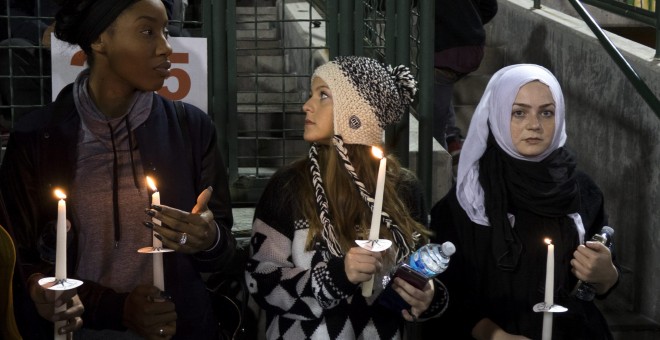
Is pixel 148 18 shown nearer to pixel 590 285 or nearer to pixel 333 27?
pixel 333 27

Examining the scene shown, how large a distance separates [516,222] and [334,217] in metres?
0.74

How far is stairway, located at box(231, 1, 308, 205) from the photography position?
5254 mm

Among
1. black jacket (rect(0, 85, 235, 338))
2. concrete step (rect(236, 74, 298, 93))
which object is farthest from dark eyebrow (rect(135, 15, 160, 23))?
concrete step (rect(236, 74, 298, 93))

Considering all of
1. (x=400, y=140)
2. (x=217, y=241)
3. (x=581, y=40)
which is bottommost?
(x=217, y=241)

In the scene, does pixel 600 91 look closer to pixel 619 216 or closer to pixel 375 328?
pixel 619 216

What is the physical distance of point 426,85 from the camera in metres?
5.06

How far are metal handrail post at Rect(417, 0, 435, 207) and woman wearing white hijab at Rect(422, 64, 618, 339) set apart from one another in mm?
767

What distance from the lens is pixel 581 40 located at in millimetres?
7504

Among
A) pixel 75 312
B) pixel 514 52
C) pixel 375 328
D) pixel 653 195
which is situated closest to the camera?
pixel 75 312

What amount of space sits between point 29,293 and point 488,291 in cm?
172

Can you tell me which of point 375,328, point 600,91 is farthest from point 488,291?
point 600,91

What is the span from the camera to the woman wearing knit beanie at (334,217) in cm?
389

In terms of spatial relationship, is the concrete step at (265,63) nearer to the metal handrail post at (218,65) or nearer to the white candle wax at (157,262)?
the metal handrail post at (218,65)

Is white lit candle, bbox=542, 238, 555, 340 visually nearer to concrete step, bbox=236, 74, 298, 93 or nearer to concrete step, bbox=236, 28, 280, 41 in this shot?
concrete step, bbox=236, 74, 298, 93
